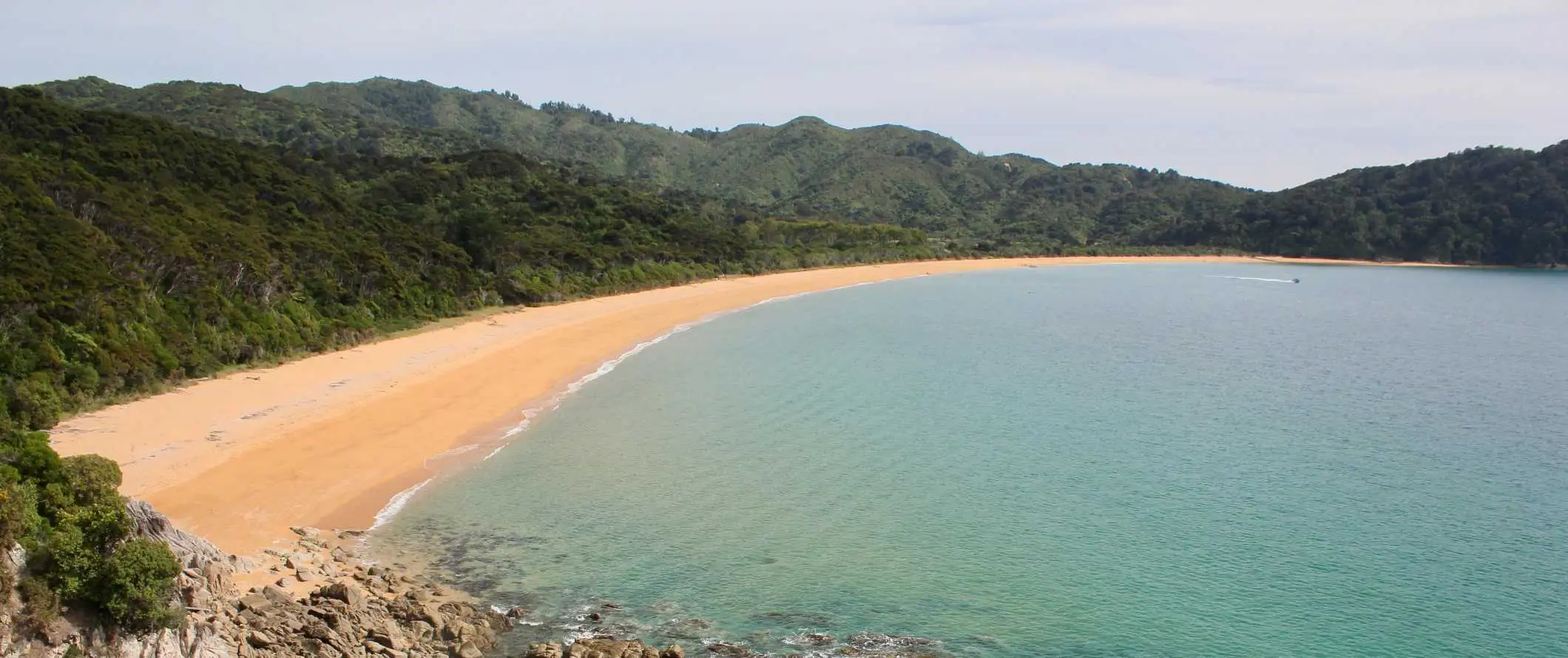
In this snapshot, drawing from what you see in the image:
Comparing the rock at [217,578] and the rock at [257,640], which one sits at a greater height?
the rock at [217,578]

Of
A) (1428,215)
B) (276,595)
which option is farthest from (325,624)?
(1428,215)

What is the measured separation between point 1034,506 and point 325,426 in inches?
487

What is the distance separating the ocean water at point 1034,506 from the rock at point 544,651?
1.84 feet

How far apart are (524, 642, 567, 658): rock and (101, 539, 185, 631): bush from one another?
3.12 meters

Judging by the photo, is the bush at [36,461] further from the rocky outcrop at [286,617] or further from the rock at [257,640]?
the rock at [257,640]

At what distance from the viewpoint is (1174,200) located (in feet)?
451

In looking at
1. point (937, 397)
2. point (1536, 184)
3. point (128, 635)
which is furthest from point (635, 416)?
point (1536, 184)

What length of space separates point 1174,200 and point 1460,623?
133243mm

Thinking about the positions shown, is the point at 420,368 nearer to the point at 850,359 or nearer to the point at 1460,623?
the point at 850,359

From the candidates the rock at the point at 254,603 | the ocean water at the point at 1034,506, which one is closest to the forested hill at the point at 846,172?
the ocean water at the point at 1034,506

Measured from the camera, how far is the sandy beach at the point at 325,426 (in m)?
15.1

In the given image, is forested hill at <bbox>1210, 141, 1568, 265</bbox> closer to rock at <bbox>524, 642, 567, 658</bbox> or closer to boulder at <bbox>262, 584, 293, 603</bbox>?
rock at <bbox>524, 642, 567, 658</bbox>

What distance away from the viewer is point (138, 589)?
869 cm

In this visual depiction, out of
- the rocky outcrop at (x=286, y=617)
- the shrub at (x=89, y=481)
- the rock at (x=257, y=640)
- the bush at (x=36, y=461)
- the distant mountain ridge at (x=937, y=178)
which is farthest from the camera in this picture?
the distant mountain ridge at (x=937, y=178)
